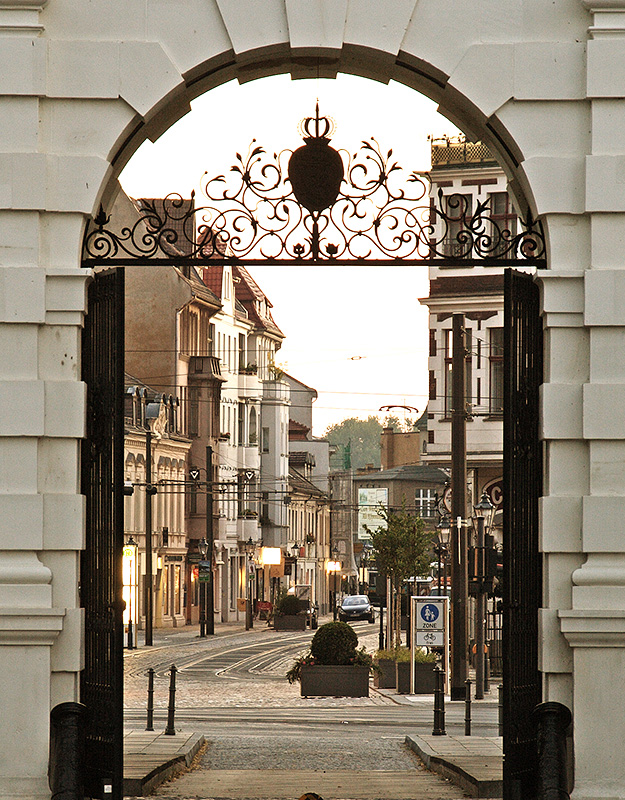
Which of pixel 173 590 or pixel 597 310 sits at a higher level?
pixel 597 310

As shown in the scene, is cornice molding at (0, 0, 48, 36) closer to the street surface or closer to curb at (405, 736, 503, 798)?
the street surface

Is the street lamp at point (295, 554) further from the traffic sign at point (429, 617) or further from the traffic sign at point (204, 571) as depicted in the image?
the traffic sign at point (429, 617)

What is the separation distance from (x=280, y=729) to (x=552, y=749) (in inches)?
550

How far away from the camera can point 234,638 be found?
183 feet

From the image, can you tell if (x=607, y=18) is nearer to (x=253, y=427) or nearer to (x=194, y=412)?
(x=194, y=412)

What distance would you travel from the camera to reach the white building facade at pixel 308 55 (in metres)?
9.79

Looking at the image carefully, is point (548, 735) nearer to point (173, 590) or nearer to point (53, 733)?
point (53, 733)

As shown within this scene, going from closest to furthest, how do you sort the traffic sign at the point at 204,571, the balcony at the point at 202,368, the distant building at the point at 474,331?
the distant building at the point at 474,331
the traffic sign at the point at 204,571
the balcony at the point at 202,368

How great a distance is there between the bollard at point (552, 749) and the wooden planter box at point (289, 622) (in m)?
53.0

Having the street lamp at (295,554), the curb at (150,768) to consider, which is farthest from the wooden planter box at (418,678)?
the street lamp at (295,554)

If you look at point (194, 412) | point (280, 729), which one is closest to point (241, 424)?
→ point (194, 412)

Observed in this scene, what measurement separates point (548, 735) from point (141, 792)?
15.5 ft

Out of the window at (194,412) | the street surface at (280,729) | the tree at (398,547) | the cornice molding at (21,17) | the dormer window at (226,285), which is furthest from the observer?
the dormer window at (226,285)

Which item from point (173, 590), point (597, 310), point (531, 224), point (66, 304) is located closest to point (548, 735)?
point (597, 310)
